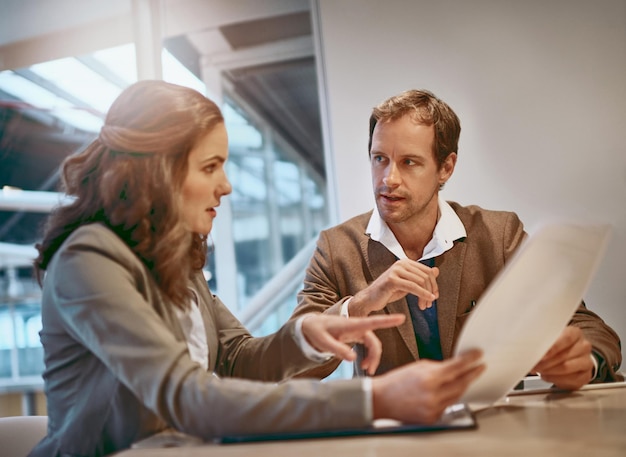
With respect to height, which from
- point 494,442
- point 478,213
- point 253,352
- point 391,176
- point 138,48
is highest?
point 138,48

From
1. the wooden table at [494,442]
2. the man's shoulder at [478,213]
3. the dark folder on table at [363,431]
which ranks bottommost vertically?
the wooden table at [494,442]

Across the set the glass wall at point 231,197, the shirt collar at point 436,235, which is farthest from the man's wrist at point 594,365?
the glass wall at point 231,197

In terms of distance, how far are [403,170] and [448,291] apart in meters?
0.40

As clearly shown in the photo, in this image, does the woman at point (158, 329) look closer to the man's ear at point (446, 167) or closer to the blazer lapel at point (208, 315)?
the blazer lapel at point (208, 315)

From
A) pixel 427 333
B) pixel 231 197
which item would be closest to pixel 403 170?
pixel 427 333

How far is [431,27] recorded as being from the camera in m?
2.77

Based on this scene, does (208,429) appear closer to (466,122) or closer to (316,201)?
(466,122)

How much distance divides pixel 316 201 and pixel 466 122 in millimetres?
2092

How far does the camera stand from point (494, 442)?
0.88 meters

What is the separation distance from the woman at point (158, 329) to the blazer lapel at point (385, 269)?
1.93 feet

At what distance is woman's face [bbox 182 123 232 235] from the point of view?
126 centimetres

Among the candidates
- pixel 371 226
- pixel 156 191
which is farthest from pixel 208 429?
pixel 371 226

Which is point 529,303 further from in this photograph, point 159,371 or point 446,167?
point 446,167

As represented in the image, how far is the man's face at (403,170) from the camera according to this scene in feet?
6.64
